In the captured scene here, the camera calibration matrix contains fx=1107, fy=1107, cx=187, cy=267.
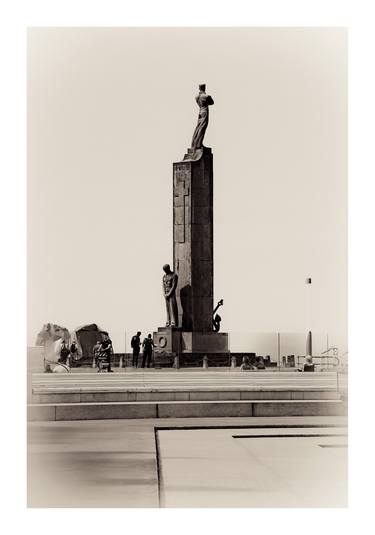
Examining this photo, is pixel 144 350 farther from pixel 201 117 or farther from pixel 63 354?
pixel 201 117

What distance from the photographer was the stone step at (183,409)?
54.7 feet

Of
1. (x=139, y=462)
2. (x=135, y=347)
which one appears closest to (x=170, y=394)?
(x=139, y=462)

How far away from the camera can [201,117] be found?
34.0 metres

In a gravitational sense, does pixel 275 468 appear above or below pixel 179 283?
below

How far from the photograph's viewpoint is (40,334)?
40.2 meters

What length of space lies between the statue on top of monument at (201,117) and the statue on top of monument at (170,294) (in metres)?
3.99

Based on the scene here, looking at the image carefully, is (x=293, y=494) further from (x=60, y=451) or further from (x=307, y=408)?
(x=307, y=408)

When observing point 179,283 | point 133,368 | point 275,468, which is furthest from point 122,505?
point 179,283

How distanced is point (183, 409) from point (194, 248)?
1650 cm

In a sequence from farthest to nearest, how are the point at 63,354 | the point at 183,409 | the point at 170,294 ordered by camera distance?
the point at 170,294 < the point at 63,354 < the point at 183,409

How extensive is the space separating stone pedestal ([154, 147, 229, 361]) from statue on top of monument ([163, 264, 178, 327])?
0.17 meters

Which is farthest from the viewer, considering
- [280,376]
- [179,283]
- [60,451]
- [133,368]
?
[179,283]

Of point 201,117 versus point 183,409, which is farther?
point 201,117

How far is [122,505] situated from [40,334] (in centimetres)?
3147
